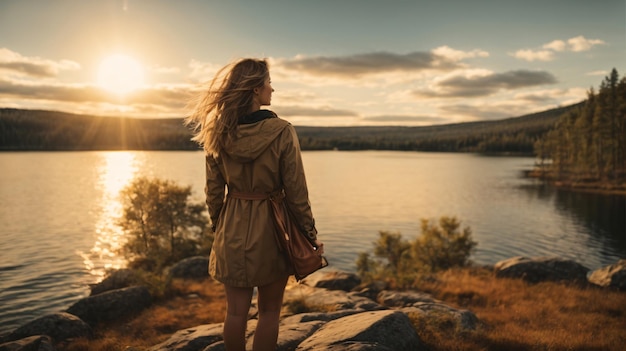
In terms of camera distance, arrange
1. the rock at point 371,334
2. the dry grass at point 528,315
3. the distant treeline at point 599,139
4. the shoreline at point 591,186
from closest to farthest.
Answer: the rock at point 371,334, the dry grass at point 528,315, the shoreline at point 591,186, the distant treeline at point 599,139

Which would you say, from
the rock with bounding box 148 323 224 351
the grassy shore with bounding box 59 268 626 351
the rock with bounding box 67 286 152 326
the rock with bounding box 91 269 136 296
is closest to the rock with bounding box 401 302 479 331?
the grassy shore with bounding box 59 268 626 351

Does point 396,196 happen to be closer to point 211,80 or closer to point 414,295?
point 414,295

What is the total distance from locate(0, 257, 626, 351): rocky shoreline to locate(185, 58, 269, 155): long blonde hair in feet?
6.52

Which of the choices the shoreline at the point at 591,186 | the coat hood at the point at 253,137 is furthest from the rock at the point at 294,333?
the shoreline at the point at 591,186

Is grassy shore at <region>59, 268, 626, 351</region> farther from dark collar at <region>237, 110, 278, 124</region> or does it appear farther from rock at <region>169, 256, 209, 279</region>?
dark collar at <region>237, 110, 278, 124</region>

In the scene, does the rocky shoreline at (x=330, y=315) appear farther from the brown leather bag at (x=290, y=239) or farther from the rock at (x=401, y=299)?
the brown leather bag at (x=290, y=239)

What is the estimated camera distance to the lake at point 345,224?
84.6 feet

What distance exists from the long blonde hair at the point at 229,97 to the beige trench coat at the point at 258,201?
0.36ft

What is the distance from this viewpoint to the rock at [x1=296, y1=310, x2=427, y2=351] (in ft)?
18.0

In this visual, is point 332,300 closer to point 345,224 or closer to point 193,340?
point 193,340

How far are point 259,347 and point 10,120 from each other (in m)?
206

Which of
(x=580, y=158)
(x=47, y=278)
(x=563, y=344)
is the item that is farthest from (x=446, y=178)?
(x=563, y=344)

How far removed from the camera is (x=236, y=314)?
4.09 metres

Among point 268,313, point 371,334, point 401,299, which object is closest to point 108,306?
point 401,299
